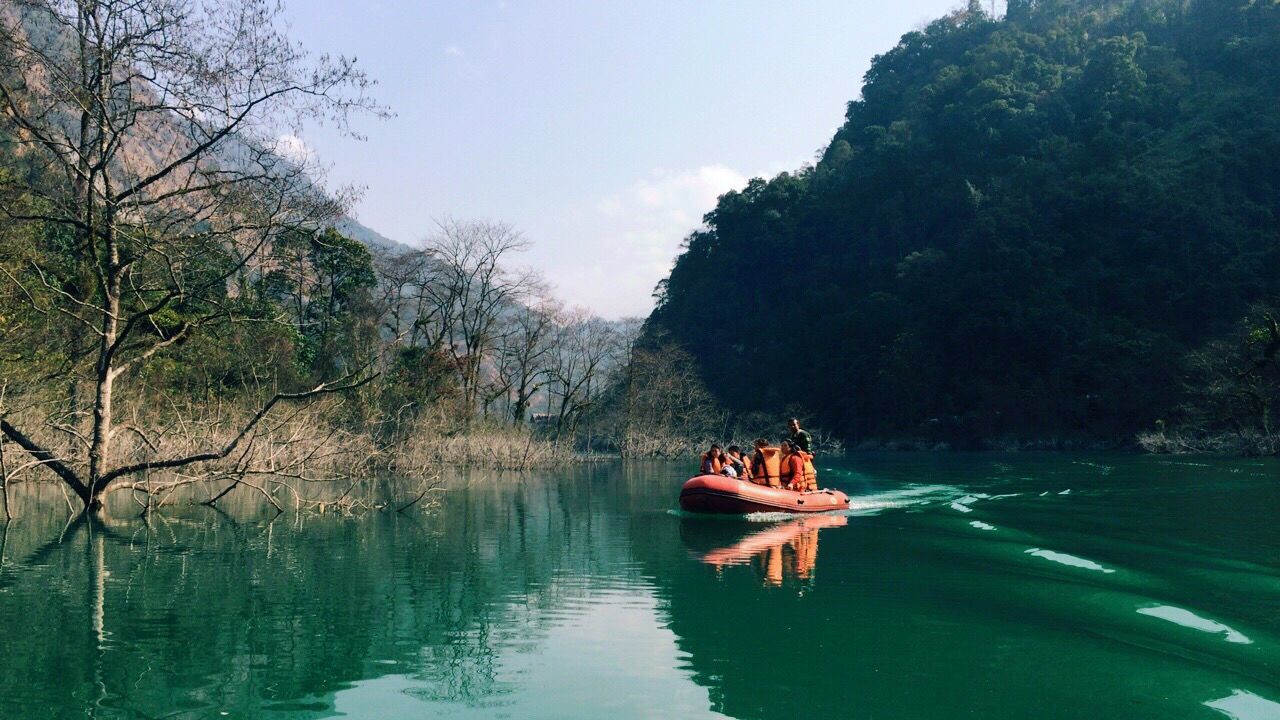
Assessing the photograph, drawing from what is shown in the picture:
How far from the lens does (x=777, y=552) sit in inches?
541

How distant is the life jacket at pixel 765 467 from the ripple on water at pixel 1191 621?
34.5 feet

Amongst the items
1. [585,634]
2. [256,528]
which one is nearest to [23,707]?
[585,634]

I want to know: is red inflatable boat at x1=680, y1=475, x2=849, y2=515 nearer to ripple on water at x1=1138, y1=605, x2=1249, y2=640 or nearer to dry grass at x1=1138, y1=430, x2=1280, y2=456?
ripple on water at x1=1138, y1=605, x2=1249, y2=640

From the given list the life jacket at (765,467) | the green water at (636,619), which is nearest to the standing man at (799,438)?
the life jacket at (765,467)

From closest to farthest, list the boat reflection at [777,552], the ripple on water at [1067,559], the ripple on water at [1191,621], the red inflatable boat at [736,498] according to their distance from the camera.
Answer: the ripple on water at [1191,621] → the ripple on water at [1067,559] → the boat reflection at [777,552] → the red inflatable boat at [736,498]

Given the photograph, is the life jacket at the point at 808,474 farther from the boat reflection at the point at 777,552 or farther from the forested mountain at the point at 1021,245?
the forested mountain at the point at 1021,245

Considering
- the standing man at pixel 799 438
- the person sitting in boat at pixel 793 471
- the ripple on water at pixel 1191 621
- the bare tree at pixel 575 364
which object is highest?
the bare tree at pixel 575 364

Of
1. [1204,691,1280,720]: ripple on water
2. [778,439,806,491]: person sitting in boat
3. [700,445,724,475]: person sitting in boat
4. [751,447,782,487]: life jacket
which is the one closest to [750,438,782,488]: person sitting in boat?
[751,447,782,487]: life jacket

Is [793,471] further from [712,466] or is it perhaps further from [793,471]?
[712,466]

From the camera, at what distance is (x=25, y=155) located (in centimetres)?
1619

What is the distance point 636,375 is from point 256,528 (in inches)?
1460

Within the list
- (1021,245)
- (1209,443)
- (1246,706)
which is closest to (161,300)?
(1246,706)

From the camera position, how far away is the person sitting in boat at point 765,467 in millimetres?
19578

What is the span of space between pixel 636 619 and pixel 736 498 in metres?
9.10
